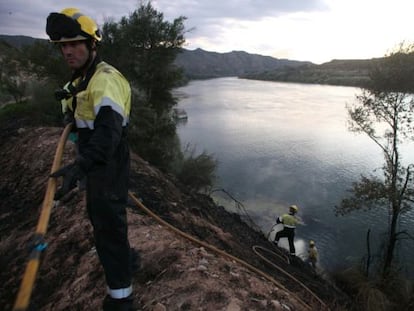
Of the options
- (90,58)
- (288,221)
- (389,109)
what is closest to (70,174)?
(90,58)

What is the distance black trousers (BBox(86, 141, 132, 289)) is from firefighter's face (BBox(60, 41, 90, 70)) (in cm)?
77

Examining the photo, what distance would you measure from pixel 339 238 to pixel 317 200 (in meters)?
4.62

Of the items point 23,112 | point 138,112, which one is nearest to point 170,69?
point 138,112

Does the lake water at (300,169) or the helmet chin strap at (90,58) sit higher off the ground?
the helmet chin strap at (90,58)

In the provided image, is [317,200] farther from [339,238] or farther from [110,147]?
[110,147]

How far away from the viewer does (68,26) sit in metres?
2.65

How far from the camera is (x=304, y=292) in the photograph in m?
5.86

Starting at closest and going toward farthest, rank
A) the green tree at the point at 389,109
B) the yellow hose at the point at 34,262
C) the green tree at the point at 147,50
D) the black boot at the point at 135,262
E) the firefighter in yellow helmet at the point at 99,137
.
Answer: the yellow hose at the point at 34,262, the firefighter in yellow helmet at the point at 99,137, the black boot at the point at 135,262, the green tree at the point at 389,109, the green tree at the point at 147,50

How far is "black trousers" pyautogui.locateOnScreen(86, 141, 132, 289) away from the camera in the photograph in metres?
2.89

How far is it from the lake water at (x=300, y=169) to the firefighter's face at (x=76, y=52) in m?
18.2

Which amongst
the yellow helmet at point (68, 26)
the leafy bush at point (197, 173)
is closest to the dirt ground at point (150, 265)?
the yellow helmet at point (68, 26)

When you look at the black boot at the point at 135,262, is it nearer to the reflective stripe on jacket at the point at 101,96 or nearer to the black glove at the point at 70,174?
the black glove at the point at 70,174

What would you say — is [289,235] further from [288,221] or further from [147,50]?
[147,50]

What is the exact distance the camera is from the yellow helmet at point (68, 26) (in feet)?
8.70
